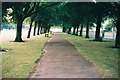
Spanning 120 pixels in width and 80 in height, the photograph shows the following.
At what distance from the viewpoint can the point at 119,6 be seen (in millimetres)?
25625

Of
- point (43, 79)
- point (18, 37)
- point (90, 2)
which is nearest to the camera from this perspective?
point (43, 79)

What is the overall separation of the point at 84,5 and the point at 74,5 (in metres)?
2.34

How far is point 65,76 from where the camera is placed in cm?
1084

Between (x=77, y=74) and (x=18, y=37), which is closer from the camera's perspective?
(x=77, y=74)

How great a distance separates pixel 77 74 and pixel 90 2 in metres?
18.5

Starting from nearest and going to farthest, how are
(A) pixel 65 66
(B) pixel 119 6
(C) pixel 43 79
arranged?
(C) pixel 43 79 → (A) pixel 65 66 → (B) pixel 119 6

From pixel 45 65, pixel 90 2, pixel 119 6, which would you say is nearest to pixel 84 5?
pixel 90 2

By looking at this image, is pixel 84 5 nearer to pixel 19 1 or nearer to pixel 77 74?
pixel 19 1

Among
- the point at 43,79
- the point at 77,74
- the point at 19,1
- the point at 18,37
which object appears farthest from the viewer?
the point at 18,37

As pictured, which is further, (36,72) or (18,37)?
(18,37)

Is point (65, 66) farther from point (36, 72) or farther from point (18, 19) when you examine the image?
point (18, 19)

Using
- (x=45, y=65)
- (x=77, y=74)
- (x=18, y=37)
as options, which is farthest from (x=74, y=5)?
(x=77, y=74)

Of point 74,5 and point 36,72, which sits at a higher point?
point 74,5

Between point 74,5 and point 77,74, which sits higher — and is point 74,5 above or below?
above
